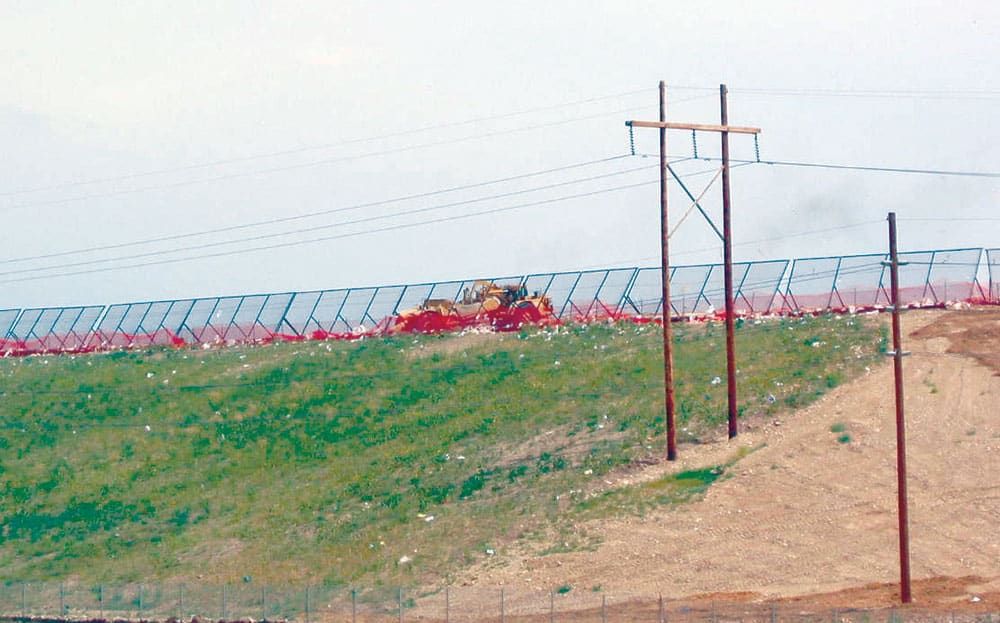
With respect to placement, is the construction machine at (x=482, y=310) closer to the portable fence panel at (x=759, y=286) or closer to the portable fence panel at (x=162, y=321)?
the portable fence panel at (x=759, y=286)

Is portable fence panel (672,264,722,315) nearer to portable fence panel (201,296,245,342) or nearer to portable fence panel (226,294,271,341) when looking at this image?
portable fence panel (226,294,271,341)

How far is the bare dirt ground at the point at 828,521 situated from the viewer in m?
36.1

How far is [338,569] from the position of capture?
41625 mm

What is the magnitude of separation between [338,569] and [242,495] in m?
10.5

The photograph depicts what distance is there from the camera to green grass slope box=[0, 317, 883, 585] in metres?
43.8

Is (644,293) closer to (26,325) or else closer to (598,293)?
(598,293)

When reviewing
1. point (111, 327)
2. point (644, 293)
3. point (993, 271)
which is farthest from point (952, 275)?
point (111, 327)

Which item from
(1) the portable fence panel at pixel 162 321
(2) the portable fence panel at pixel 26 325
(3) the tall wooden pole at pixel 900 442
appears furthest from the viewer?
(2) the portable fence panel at pixel 26 325

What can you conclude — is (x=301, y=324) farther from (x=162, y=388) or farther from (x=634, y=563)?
(x=634, y=563)

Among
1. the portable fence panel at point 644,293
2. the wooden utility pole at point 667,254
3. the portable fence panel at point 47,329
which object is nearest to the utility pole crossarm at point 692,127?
the wooden utility pole at point 667,254

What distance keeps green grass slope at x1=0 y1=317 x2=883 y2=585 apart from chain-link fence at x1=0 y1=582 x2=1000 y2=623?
1.98 metres

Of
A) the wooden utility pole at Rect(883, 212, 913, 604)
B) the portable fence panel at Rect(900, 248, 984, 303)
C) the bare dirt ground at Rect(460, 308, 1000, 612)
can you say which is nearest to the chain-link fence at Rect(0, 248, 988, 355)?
the portable fence panel at Rect(900, 248, 984, 303)

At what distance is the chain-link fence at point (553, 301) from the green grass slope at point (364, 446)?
6243 millimetres

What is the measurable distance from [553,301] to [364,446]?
77.9 ft
